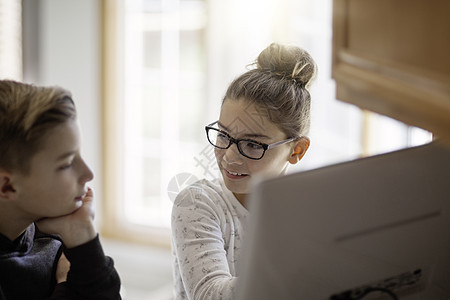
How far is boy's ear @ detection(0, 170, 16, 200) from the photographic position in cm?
96

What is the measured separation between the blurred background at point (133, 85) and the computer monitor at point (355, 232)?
2316 mm

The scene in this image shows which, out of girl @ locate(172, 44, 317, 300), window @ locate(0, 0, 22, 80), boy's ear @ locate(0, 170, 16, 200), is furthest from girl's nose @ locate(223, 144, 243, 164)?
window @ locate(0, 0, 22, 80)

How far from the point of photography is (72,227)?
1.03 metres

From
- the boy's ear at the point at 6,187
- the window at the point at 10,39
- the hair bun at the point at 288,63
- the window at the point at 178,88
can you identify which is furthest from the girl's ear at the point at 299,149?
the window at the point at 10,39

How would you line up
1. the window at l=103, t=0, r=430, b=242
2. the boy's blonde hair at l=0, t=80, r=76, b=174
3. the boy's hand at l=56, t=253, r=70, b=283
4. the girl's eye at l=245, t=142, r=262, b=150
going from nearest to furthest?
the boy's blonde hair at l=0, t=80, r=76, b=174 → the boy's hand at l=56, t=253, r=70, b=283 → the girl's eye at l=245, t=142, r=262, b=150 → the window at l=103, t=0, r=430, b=242

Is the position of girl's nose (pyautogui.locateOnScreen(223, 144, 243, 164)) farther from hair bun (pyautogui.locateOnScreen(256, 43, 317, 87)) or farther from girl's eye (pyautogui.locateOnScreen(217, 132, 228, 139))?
hair bun (pyautogui.locateOnScreen(256, 43, 317, 87))

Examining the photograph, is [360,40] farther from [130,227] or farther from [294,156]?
[130,227]

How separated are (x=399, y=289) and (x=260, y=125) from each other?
440mm

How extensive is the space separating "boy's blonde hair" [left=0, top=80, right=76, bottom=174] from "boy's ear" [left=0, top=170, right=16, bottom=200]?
0.01 metres

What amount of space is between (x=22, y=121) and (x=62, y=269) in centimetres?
32

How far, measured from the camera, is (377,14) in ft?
2.79

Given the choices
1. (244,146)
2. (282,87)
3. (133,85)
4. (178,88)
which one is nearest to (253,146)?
(244,146)

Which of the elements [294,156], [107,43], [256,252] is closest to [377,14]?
[256,252]


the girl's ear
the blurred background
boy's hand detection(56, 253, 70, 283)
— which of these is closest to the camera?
boy's hand detection(56, 253, 70, 283)
